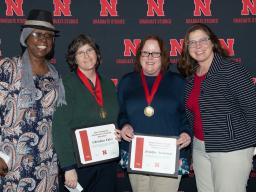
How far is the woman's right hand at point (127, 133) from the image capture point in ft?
8.35

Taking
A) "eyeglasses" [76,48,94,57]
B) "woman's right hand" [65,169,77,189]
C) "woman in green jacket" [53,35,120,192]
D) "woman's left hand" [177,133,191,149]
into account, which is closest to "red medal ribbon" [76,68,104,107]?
"woman in green jacket" [53,35,120,192]

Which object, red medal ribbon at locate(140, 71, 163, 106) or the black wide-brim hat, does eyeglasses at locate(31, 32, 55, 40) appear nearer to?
the black wide-brim hat

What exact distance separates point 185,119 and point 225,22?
1.40 meters

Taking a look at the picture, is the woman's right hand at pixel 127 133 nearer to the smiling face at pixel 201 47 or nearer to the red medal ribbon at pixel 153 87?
the red medal ribbon at pixel 153 87

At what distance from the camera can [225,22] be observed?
11.5ft

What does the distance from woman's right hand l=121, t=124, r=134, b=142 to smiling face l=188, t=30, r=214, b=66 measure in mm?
754

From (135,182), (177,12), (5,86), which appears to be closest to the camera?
(5,86)

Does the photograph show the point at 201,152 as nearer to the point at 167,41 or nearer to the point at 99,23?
the point at 167,41

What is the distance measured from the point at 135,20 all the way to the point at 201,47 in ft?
3.98

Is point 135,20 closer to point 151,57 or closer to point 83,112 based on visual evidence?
point 151,57

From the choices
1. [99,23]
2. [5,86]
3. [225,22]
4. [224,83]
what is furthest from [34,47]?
[225,22]

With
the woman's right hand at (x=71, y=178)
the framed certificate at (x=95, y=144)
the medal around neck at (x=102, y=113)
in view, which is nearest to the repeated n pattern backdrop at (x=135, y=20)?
the medal around neck at (x=102, y=113)

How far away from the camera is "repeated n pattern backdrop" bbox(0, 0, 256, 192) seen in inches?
138

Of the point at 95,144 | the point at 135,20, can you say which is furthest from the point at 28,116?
the point at 135,20
